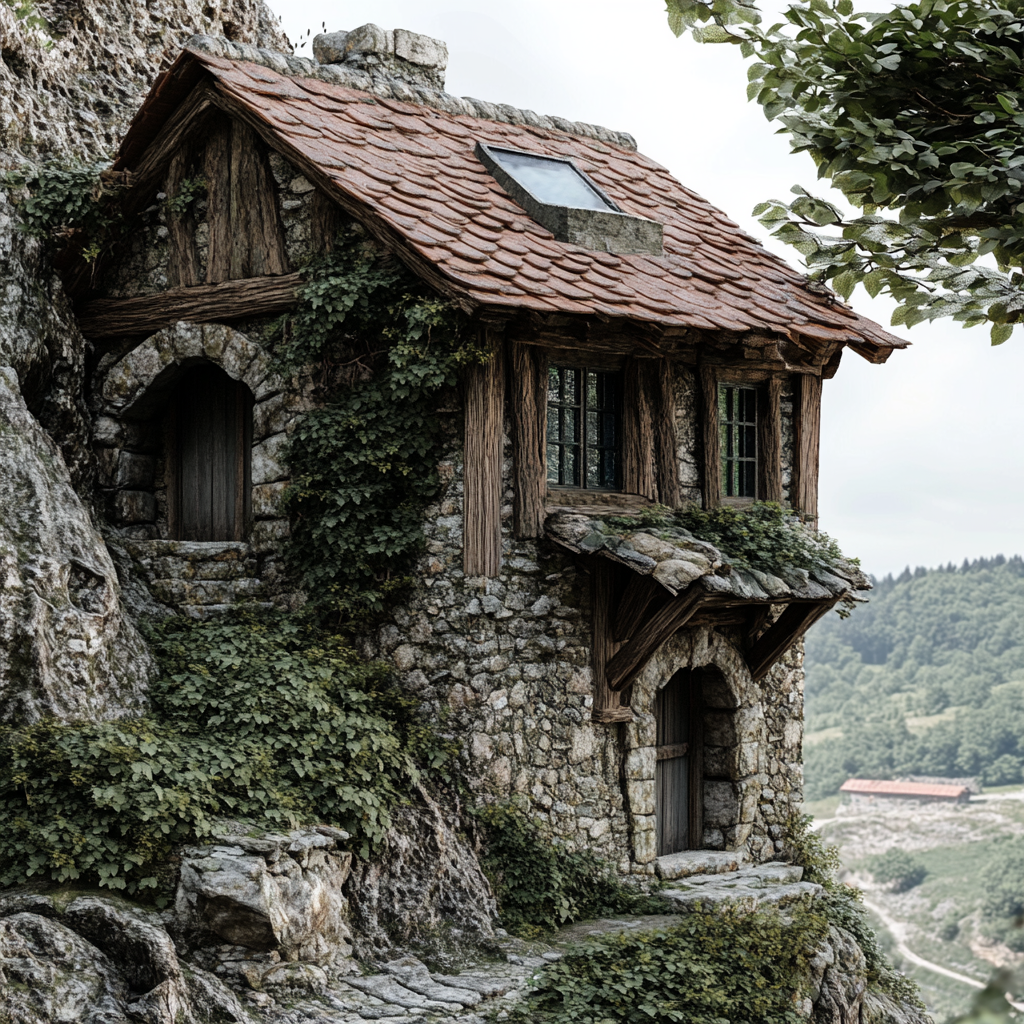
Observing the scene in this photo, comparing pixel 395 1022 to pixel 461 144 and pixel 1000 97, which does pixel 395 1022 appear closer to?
pixel 1000 97

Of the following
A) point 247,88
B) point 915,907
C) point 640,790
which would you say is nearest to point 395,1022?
point 640,790

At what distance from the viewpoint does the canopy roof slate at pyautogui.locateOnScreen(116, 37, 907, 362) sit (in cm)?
950

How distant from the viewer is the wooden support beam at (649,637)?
31.2 ft

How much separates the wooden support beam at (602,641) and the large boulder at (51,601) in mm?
3502

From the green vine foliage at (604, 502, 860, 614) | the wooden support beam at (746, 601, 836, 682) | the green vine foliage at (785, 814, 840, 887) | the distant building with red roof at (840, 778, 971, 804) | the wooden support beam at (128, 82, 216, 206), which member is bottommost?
the distant building with red roof at (840, 778, 971, 804)

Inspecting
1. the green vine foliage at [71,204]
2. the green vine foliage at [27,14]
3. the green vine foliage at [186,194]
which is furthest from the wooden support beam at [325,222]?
the green vine foliage at [27,14]

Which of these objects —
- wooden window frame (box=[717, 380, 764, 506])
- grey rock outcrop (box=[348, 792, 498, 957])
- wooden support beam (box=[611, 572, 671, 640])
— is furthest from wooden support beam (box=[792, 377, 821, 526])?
grey rock outcrop (box=[348, 792, 498, 957])

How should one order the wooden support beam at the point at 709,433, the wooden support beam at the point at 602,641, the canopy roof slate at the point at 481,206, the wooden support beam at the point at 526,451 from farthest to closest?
the wooden support beam at the point at 709,433
the wooden support beam at the point at 602,641
the wooden support beam at the point at 526,451
the canopy roof slate at the point at 481,206

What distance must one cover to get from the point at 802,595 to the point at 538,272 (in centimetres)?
341

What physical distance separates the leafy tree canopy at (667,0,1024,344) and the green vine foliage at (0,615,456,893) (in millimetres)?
4848

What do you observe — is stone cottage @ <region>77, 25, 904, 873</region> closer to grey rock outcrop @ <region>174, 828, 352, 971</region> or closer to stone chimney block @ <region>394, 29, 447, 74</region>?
stone chimney block @ <region>394, 29, 447, 74</region>

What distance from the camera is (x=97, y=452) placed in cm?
1094

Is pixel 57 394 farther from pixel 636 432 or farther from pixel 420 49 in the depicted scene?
pixel 420 49

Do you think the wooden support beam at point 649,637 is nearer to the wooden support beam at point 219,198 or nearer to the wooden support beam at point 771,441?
the wooden support beam at point 771,441
